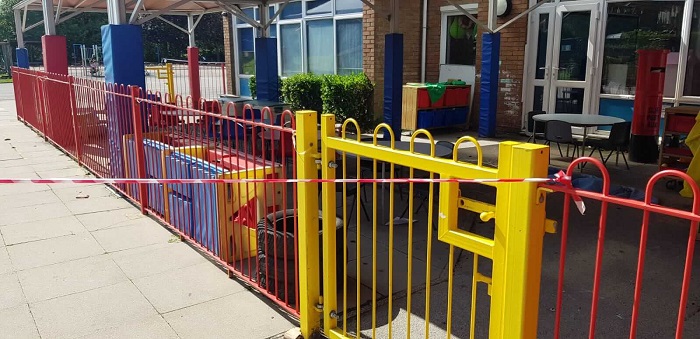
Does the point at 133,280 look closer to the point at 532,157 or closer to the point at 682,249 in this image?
the point at 532,157

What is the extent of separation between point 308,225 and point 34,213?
446cm

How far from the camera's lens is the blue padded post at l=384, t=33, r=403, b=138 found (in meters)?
9.52

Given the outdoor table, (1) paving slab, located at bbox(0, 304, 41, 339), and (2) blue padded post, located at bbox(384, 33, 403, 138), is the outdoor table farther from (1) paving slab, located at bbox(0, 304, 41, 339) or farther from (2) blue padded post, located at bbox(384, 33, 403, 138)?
(1) paving slab, located at bbox(0, 304, 41, 339)

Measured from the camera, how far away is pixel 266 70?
40.7ft

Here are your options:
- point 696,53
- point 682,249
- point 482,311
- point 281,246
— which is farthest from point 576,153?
point 281,246

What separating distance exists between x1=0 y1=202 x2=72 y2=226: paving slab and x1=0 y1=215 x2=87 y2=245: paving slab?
0.14m

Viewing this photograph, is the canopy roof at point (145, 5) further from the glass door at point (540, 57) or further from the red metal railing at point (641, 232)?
the red metal railing at point (641, 232)

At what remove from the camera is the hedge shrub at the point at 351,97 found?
12492mm

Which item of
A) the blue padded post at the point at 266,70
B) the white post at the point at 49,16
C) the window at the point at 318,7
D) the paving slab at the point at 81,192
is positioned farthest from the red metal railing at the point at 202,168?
the window at the point at 318,7

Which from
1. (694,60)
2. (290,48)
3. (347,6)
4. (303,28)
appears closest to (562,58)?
(694,60)

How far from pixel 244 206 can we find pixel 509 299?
2.94 m

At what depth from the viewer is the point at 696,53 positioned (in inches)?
352

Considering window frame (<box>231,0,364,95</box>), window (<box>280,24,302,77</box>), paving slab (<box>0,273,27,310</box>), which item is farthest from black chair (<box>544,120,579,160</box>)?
window (<box>280,24,302,77</box>)

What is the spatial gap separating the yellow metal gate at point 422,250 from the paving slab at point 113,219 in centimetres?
236
